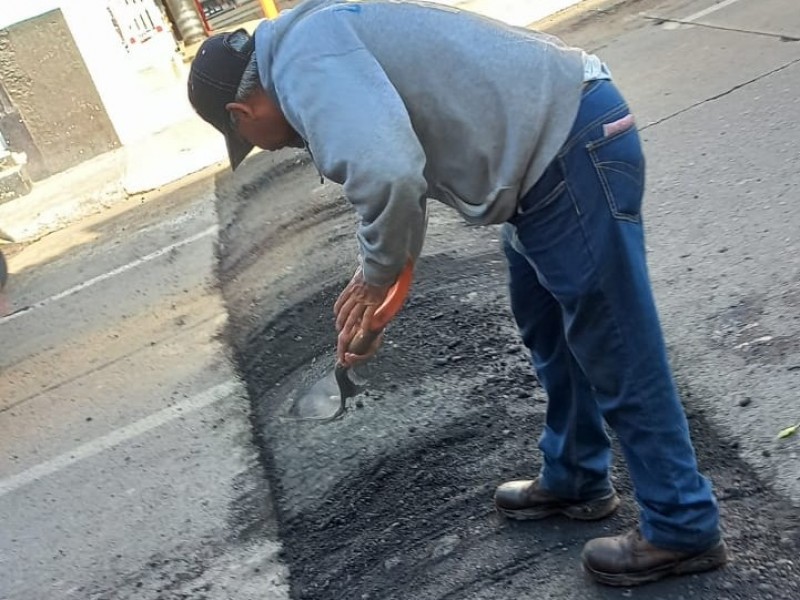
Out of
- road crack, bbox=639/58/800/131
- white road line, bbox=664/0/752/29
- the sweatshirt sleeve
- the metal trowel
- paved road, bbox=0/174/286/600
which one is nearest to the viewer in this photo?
the sweatshirt sleeve

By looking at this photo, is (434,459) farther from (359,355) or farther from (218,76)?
(218,76)

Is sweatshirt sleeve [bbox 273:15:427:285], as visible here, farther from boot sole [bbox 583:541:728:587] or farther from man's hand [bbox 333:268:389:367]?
boot sole [bbox 583:541:728:587]

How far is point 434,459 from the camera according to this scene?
3338 millimetres

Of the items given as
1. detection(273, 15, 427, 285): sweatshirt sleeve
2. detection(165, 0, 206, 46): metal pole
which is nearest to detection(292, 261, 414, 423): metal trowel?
detection(273, 15, 427, 285): sweatshirt sleeve

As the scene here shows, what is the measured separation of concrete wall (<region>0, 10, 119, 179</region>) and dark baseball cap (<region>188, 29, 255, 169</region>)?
26.3ft

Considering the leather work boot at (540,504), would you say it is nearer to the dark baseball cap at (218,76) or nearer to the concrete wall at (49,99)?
the dark baseball cap at (218,76)

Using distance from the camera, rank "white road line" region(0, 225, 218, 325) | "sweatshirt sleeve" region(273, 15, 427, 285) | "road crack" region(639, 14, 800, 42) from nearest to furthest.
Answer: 1. "sweatshirt sleeve" region(273, 15, 427, 285)
2. "white road line" region(0, 225, 218, 325)
3. "road crack" region(639, 14, 800, 42)

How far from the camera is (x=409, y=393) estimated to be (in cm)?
376

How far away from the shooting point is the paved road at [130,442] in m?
3.35

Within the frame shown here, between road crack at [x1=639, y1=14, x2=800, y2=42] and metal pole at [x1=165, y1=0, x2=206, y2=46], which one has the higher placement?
metal pole at [x1=165, y1=0, x2=206, y2=46]

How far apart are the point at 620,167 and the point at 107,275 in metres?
4.93

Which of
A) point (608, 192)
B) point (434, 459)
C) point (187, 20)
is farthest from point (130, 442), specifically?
point (187, 20)

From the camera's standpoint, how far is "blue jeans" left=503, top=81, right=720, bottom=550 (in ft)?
7.15

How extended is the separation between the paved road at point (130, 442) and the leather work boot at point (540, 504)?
0.79 meters
